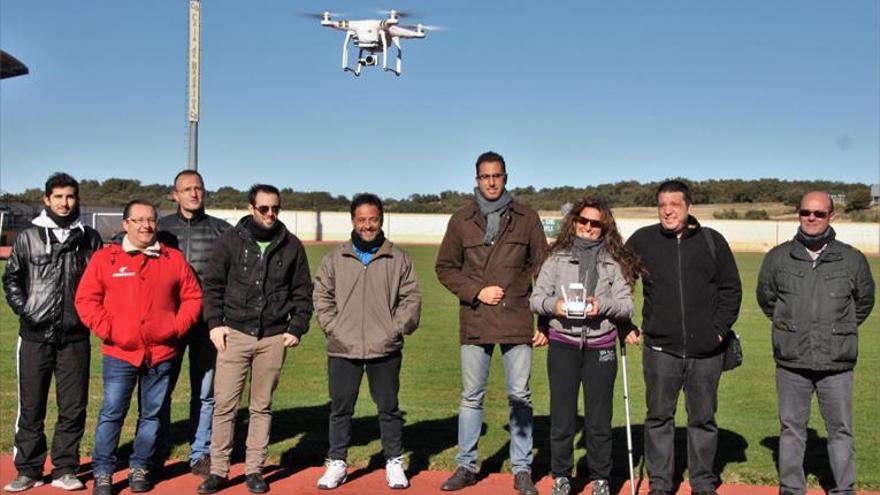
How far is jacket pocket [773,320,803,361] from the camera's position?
549 centimetres

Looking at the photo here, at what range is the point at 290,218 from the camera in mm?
61438

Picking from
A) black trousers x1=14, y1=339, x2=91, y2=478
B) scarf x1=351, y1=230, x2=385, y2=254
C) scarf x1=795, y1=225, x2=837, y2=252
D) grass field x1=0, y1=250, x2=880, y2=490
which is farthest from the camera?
grass field x1=0, y1=250, x2=880, y2=490

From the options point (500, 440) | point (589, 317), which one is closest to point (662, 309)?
point (589, 317)

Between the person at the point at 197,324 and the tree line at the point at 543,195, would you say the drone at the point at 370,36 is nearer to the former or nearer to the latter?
the person at the point at 197,324

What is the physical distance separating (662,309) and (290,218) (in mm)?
56957

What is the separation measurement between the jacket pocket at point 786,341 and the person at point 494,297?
56.1 inches

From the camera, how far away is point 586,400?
19.0 feet

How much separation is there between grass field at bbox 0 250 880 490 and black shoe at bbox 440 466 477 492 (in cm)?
54

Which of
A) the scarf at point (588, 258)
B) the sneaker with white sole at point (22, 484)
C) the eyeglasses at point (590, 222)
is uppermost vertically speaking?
the eyeglasses at point (590, 222)

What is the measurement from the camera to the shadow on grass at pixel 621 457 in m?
6.32

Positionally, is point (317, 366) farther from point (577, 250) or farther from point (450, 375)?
point (577, 250)

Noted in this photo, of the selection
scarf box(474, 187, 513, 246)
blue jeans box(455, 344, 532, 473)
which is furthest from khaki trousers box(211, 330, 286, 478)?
scarf box(474, 187, 513, 246)

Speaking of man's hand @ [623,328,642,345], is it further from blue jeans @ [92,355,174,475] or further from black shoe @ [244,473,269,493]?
blue jeans @ [92,355,174,475]

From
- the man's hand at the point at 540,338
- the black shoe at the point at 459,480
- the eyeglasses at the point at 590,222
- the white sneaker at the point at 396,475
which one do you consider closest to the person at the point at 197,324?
the white sneaker at the point at 396,475
